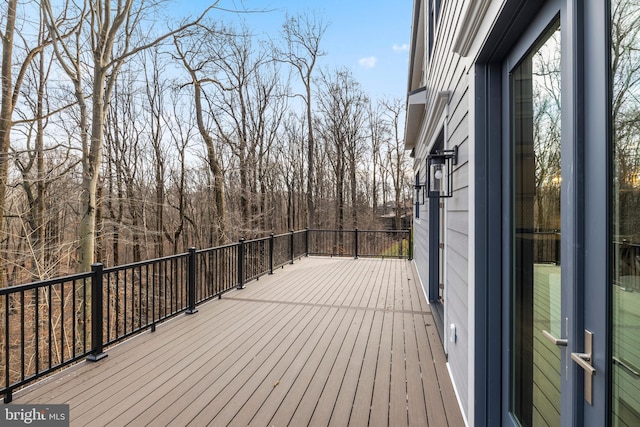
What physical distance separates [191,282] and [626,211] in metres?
4.37

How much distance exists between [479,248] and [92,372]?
10.6 ft

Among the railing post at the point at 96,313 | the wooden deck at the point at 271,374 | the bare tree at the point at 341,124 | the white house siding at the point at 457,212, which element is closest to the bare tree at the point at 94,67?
the wooden deck at the point at 271,374

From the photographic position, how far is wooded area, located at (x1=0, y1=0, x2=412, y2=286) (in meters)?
5.93

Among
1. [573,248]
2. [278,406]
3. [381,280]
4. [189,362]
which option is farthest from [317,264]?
[573,248]

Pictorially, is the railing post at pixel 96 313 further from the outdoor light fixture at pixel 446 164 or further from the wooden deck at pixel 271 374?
the outdoor light fixture at pixel 446 164

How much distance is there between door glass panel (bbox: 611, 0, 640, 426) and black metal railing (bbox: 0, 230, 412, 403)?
3179 millimetres

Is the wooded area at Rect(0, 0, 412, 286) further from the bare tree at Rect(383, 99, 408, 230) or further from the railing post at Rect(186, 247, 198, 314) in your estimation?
the railing post at Rect(186, 247, 198, 314)

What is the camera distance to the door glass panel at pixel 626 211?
793 millimetres

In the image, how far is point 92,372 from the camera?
2689 millimetres

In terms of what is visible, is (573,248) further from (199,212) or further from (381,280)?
(199,212)

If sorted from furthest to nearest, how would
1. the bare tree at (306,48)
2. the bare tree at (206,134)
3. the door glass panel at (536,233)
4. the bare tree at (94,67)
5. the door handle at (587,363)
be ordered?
1. the bare tree at (306,48)
2. the bare tree at (206,134)
3. the bare tree at (94,67)
4. the door glass panel at (536,233)
5. the door handle at (587,363)

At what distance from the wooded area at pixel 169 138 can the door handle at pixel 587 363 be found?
682 cm

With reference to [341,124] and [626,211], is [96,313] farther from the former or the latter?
[341,124]

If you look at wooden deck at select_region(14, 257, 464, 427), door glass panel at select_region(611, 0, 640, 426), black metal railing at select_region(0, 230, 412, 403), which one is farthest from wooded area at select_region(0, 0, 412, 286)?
door glass panel at select_region(611, 0, 640, 426)
